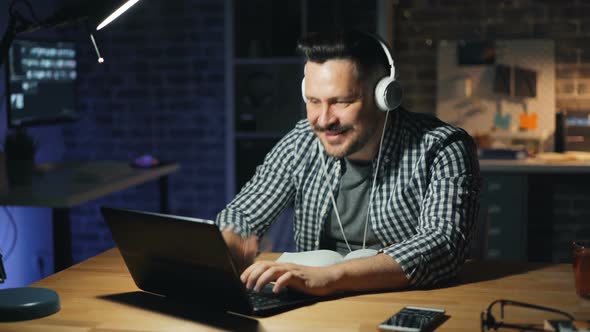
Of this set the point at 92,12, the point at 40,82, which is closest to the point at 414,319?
the point at 92,12

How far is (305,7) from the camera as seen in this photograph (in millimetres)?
4551

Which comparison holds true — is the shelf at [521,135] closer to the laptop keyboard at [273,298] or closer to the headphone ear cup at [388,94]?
the headphone ear cup at [388,94]

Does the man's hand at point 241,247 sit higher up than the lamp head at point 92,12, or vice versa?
the lamp head at point 92,12

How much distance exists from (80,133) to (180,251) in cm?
390

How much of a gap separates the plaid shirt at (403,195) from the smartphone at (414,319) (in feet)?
0.70

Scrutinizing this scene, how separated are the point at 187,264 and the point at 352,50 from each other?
776mm

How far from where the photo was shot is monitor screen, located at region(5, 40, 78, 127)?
3.97 meters

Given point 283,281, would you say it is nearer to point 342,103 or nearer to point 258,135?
point 342,103

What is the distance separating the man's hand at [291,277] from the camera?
5.05 feet

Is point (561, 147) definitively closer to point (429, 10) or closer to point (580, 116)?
point (580, 116)

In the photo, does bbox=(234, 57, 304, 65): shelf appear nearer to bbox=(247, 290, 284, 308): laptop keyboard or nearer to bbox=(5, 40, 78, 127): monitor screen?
bbox=(5, 40, 78, 127): monitor screen

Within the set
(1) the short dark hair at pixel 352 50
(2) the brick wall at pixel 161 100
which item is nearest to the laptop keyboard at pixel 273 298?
(1) the short dark hair at pixel 352 50

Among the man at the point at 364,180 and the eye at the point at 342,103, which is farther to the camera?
the eye at the point at 342,103

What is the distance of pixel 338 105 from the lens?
1.95 metres
